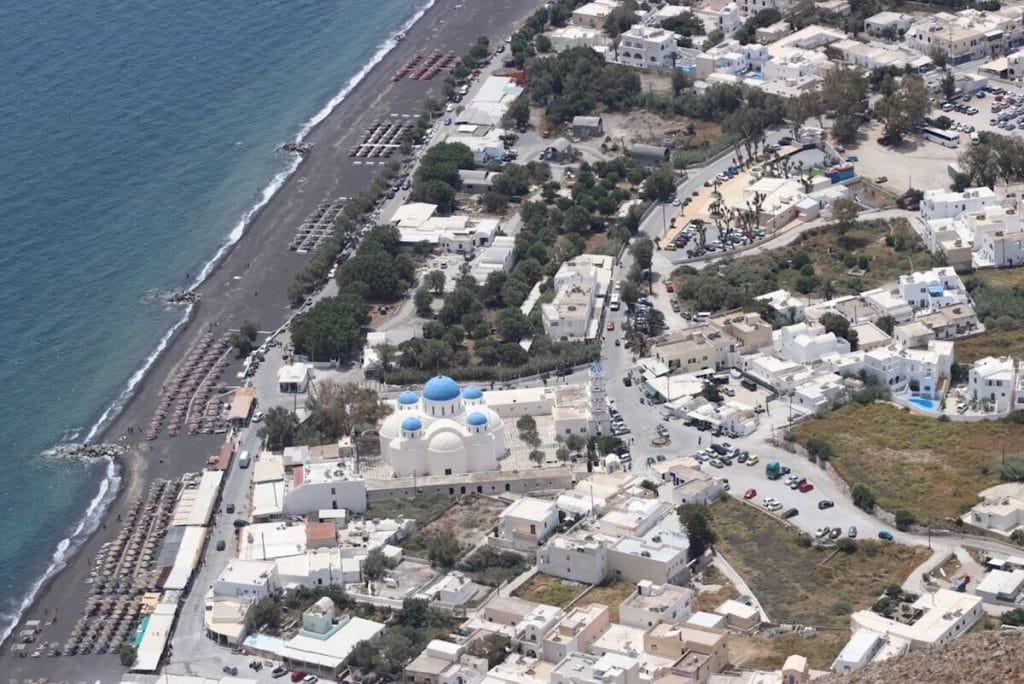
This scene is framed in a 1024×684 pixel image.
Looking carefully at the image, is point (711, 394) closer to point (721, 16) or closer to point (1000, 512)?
point (1000, 512)

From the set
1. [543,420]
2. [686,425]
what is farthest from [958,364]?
[543,420]

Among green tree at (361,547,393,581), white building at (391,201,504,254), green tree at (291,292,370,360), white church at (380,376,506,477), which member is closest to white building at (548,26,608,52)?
white building at (391,201,504,254)

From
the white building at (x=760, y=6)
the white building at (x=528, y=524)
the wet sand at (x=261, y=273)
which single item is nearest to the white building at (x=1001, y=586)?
the white building at (x=528, y=524)

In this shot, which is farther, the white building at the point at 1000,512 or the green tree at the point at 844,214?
the green tree at the point at 844,214

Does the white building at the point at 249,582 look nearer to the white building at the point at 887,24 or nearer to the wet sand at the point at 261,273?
the wet sand at the point at 261,273

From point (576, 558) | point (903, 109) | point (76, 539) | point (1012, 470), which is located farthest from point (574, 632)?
point (903, 109)

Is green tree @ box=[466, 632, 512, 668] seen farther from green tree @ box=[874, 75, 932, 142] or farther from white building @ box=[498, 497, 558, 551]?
green tree @ box=[874, 75, 932, 142]

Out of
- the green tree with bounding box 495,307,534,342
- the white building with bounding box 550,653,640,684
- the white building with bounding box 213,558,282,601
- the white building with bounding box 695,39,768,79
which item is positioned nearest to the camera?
the white building with bounding box 550,653,640,684
